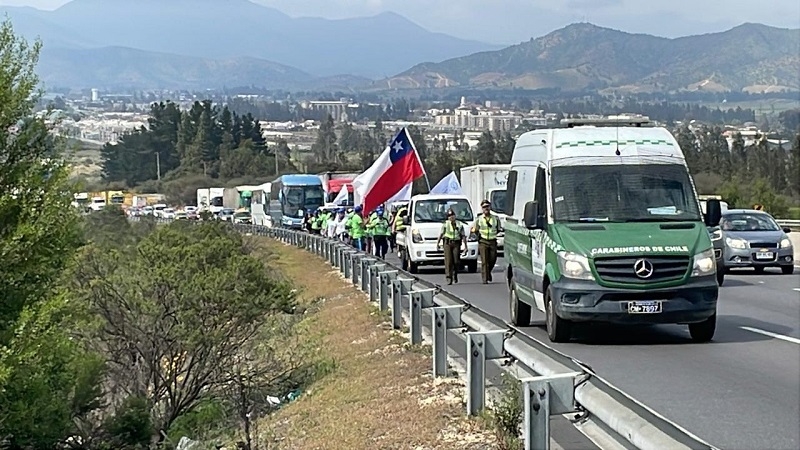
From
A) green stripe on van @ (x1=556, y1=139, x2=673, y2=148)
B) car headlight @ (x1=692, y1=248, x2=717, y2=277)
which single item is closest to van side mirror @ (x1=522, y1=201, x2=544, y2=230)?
green stripe on van @ (x1=556, y1=139, x2=673, y2=148)

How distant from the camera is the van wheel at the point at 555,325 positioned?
45.9 ft

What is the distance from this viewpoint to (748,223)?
1128 inches

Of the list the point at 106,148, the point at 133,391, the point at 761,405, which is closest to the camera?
the point at 761,405

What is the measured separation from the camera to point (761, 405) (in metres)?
10.1

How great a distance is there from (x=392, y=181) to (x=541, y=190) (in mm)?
20032

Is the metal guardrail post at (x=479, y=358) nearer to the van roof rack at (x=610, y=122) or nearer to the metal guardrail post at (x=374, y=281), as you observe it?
the van roof rack at (x=610, y=122)

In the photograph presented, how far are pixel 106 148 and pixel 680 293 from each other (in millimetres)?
161218

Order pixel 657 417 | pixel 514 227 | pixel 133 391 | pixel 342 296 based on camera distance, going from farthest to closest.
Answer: pixel 342 296 < pixel 133 391 < pixel 514 227 < pixel 657 417

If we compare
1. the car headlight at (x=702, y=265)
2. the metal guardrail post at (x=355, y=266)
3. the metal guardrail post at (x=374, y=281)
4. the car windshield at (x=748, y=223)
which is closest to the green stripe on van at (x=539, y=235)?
the car headlight at (x=702, y=265)

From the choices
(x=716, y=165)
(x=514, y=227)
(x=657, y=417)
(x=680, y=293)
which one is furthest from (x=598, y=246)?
(x=716, y=165)

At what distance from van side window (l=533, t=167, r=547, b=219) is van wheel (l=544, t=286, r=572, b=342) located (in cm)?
106

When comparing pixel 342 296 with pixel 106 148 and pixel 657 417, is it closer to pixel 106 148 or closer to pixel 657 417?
pixel 657 417

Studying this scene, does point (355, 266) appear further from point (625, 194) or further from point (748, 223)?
point (625, 194)

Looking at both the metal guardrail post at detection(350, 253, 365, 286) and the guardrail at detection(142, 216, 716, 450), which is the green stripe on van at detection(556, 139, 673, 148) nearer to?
the guardrail at detection(142, 216, 716, 450)
